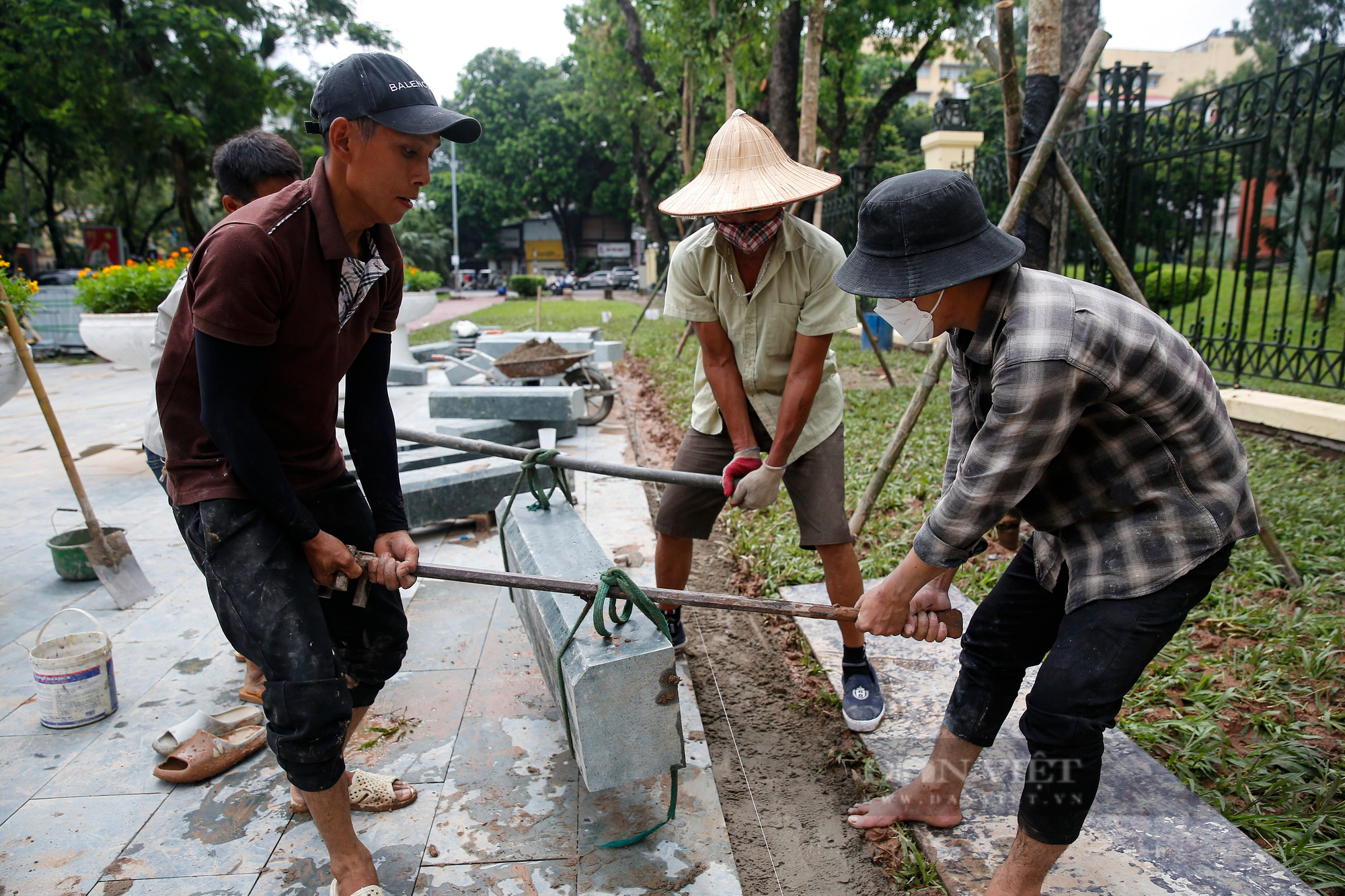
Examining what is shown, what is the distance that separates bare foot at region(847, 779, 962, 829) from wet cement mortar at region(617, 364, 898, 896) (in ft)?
0.27

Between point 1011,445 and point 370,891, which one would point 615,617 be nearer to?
point 370,891

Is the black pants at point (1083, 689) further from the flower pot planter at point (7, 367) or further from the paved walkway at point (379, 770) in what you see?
the flower pot planter at point (7, 367)

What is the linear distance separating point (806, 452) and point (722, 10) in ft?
27.7

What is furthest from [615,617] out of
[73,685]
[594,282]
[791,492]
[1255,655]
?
[594,282]

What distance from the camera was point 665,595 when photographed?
7.17 feet

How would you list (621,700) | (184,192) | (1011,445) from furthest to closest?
(184,192), (621,700), (1011,445)

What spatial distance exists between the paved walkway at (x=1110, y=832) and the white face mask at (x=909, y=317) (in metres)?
1.43

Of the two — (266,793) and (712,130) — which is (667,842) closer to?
(266,793)

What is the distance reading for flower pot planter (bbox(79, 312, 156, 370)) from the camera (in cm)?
602

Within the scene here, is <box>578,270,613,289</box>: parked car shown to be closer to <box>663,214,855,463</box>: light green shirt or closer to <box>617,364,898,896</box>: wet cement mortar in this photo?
<box>617,364,898,896</box>: wet cement mortar

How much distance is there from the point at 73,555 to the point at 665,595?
352cm

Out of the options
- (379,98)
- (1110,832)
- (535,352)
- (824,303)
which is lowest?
(1110,832)

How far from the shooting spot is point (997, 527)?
409 cm

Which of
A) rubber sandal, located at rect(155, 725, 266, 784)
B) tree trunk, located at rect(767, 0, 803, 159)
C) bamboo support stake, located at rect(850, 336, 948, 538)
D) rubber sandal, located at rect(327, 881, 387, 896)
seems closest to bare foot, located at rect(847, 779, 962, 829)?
rubber sandal, located at rect(327, 881, 387, 896)
